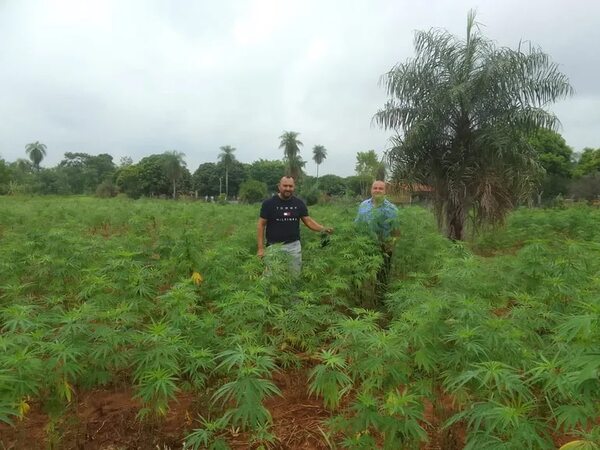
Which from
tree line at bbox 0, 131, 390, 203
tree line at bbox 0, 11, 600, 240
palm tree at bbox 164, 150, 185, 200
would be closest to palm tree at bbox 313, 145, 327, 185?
tree line at bbox 0, 131, 390, 203

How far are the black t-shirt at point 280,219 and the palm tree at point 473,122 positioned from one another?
442cm

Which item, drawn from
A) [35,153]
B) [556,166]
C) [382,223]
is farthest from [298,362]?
[35,153]

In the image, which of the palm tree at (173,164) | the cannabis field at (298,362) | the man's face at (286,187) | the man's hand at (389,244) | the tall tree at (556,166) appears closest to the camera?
the cannabis field at (298,362)

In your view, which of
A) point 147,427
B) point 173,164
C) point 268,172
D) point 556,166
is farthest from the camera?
point 268,172

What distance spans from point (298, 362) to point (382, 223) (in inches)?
Result: 89.4

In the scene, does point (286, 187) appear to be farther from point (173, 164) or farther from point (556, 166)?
point (173, 164)

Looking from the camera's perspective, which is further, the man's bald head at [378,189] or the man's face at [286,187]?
the man's bald head at [378,189]

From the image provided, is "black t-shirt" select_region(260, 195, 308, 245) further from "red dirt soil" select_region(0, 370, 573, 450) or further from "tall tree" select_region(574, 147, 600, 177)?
"tall tree" select_region(574, 147, 600, 177)

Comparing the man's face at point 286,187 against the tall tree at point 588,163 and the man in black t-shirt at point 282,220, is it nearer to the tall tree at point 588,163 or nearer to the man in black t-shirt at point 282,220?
the man in black t-shirt at point 282,220

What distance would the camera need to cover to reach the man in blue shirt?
5008 mm

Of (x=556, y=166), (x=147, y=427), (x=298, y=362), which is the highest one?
(x=556, y=166)

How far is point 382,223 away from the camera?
504 centimetres

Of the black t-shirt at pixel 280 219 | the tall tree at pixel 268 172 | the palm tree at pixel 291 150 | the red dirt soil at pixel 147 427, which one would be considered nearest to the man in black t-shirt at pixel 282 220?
the black t-shirt at pixel 280 219

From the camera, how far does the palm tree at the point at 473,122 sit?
820 cm
